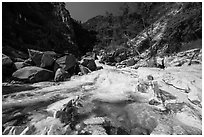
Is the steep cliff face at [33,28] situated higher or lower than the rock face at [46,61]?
higher

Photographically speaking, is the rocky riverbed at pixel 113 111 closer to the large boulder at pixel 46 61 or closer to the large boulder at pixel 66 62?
the large boulder at pixel 46 61

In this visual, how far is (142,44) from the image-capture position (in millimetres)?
37000

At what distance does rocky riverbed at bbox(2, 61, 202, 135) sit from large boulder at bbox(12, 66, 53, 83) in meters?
2.23

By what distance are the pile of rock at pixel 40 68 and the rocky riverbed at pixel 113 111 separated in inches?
100

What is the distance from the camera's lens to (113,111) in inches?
216

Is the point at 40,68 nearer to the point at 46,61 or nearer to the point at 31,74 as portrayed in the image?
the point at 31,74

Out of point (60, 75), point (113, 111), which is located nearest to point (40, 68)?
point (60, 75)

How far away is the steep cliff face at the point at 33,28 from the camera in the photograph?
957 inches

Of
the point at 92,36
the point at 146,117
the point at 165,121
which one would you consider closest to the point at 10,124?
the point at 146,117

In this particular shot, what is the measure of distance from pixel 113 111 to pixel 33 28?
99.1ft

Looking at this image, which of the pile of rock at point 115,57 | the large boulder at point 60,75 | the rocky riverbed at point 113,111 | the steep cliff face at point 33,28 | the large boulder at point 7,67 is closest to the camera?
the rocky riverbed at point 113,111

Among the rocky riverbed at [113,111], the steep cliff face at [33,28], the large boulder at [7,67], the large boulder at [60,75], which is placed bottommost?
the rocky riverbed at [113,111]

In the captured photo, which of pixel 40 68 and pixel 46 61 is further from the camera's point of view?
pixel 46 61

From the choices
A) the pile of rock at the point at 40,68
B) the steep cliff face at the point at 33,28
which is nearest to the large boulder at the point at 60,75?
the pile of rock at the point at 40,68
